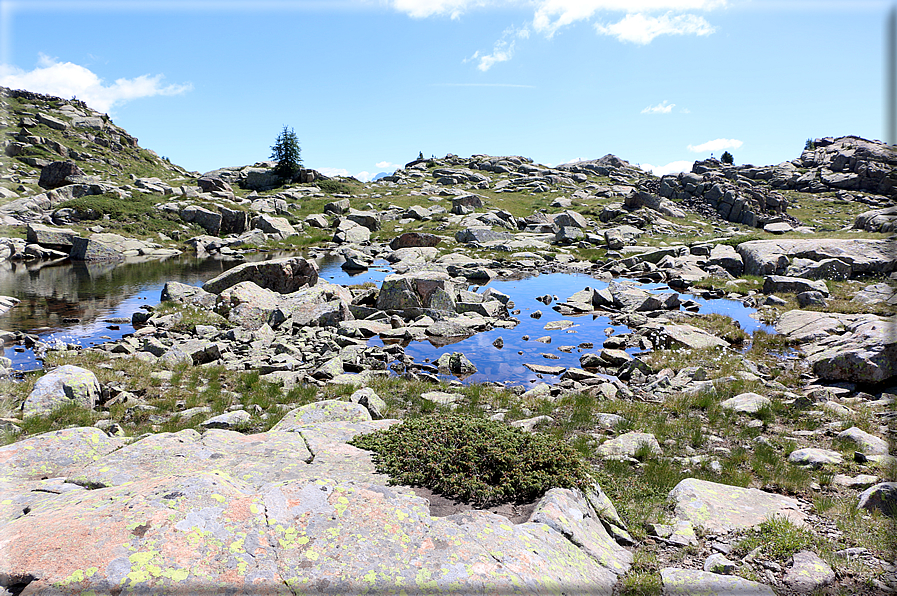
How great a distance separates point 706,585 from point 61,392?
15.4m

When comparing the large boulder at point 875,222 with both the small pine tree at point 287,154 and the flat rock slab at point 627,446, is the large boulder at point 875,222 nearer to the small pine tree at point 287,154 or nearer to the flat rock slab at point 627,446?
the flat rock slab at point 627,446

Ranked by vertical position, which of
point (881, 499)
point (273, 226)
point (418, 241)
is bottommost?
point (881, 499)

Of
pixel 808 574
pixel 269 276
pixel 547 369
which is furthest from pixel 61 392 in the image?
pixel 269 276

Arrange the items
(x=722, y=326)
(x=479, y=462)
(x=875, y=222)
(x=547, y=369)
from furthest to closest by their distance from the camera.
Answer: (x=875, y=222) < (x=722, y=326) < (x=547, y=369) < (x=479, y=462)

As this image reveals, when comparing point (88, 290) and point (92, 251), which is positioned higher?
point (92, 251)

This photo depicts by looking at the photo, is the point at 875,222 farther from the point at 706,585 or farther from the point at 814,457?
the point at 706,585

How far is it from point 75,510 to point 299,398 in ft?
30.4

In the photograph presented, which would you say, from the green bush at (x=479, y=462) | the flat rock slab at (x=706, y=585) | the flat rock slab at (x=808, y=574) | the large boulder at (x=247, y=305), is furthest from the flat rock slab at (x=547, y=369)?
the large boulder at (x=247, y=305)

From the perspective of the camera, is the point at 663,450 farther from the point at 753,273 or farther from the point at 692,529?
the point at 753,273

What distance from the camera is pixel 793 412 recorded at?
42.3 ft

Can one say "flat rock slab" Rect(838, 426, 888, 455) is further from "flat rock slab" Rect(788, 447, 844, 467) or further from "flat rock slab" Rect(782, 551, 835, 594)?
"flat rock slab" Rect(782, 551, 835, 594)

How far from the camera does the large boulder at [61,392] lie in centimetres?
1227

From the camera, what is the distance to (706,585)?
217 inches

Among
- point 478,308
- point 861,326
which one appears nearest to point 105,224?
point 478,308
